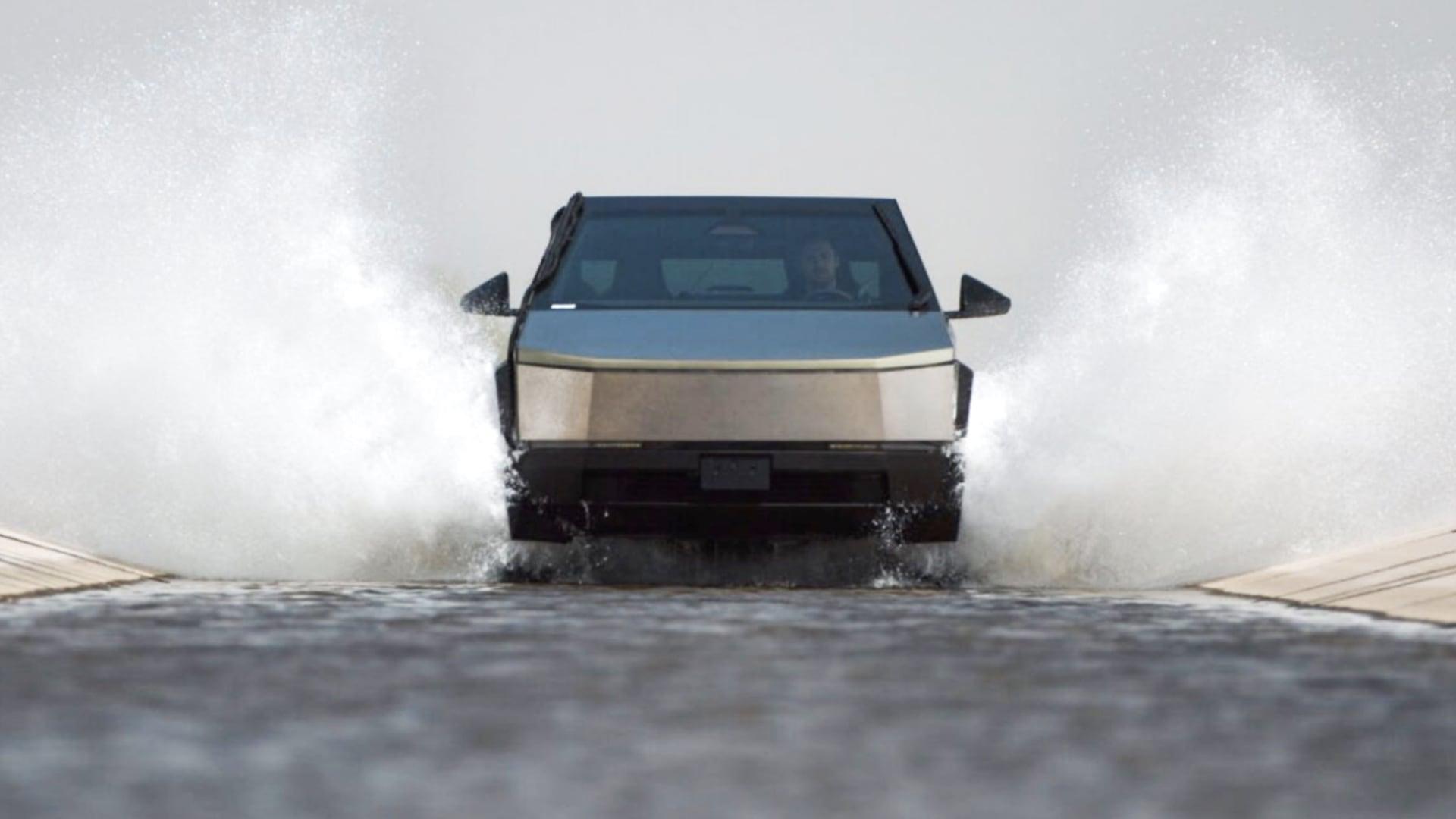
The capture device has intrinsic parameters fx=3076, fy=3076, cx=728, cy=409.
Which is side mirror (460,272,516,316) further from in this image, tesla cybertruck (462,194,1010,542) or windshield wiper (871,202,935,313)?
windshield wiper (871,202,935,313)

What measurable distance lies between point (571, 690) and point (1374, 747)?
221 cm

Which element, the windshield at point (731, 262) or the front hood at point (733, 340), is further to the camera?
the windshield at point (731, 262)

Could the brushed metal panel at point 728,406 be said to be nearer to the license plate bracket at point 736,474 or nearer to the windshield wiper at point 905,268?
the license plate bracket at point 736,474

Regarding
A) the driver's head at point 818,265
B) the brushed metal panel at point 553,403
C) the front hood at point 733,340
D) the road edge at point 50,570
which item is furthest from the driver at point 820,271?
the road edge at point 50,570

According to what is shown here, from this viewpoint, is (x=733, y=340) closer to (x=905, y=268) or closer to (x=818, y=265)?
(x=818, y=265)

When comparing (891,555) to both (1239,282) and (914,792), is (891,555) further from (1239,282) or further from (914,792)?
(914,792)

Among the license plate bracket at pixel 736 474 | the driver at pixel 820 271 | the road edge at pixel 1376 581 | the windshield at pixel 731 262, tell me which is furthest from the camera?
the driver at pixel 820 271

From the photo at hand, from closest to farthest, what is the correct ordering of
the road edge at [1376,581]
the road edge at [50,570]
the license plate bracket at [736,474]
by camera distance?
the road edge at [1376,581] < the road edge at [50,570] < the license plate bracket at [736,474]

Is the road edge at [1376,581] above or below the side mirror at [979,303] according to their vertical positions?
below

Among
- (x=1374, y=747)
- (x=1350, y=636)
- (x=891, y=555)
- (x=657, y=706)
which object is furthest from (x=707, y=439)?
(x=1374, y=747)

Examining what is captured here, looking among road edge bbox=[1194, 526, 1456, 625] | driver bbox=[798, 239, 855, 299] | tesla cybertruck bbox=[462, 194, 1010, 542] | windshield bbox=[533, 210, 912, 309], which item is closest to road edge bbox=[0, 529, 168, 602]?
tesla cybertruck bbox=[462, 194, 1010, 542]

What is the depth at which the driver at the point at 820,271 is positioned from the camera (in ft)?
45.8

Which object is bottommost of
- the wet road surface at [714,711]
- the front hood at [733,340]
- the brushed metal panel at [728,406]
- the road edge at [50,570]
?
the wet road surface at [714,711]

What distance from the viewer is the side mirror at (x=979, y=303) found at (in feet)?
45.2
